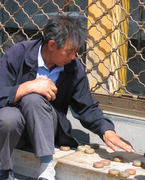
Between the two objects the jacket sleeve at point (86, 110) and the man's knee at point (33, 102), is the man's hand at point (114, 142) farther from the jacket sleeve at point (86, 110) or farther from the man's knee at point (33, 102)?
the man's knee at point (33, 102)

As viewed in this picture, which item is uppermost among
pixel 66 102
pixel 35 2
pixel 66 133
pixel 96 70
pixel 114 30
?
pixel 35 2

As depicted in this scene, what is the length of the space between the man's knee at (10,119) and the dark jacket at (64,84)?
15cm

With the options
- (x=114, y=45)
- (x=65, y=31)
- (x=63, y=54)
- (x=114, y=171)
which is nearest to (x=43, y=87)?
(x=63, y=54)

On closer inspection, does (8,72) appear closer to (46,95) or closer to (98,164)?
(46,95)

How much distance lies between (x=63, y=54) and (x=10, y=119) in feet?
2.16

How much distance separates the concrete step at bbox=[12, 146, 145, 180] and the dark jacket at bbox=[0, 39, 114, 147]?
0.21 metres

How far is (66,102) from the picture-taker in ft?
9.25

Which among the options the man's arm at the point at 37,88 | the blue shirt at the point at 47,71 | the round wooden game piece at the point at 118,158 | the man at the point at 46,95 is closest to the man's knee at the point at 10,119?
the man at the point at 46,95

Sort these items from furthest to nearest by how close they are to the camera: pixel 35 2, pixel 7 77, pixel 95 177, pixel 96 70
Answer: pixel 35 2, pixel 96 70, pixel 7 77, pixel 95 177

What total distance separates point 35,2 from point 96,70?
114cm

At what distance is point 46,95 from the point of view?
94.3 inches

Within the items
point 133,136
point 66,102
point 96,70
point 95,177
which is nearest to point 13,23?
point 96,70

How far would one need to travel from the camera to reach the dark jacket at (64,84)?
2596 millimetres

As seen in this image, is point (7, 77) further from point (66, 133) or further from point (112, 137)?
point (112, 137)
